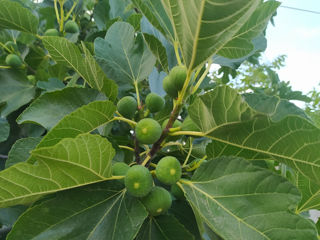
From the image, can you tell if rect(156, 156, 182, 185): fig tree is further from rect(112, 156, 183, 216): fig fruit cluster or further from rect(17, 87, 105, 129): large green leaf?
rect(17, 87, 105, 129): large green leaf

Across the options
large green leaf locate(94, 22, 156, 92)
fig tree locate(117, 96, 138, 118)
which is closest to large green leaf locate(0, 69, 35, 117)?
large green leaf locate(94, 22, 156, 92)

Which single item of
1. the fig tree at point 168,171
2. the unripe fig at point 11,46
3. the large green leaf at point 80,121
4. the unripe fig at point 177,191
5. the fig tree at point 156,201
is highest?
the large green leaf at point 80,121

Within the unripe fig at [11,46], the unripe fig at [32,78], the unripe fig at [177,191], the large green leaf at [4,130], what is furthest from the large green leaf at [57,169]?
the unripe fig at [11,46]

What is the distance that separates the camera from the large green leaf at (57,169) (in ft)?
1.88

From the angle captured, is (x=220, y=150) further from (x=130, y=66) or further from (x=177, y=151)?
(x=130, y=66)

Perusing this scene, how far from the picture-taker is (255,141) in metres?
0.64

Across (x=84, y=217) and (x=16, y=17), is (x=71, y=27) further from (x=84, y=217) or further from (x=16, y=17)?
(x=84, y=217)

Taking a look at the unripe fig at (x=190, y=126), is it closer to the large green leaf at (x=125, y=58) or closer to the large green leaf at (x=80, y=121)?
the large green leaf at (x=80, y=121)

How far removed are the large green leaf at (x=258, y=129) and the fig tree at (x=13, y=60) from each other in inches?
46.9

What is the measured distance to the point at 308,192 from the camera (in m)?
0.86

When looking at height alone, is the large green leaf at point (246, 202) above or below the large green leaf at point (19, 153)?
above

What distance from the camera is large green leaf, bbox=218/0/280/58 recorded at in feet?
2.79

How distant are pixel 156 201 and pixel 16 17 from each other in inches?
43.2

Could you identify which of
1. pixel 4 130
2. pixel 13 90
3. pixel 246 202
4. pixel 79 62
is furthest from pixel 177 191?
pixel 13 90
